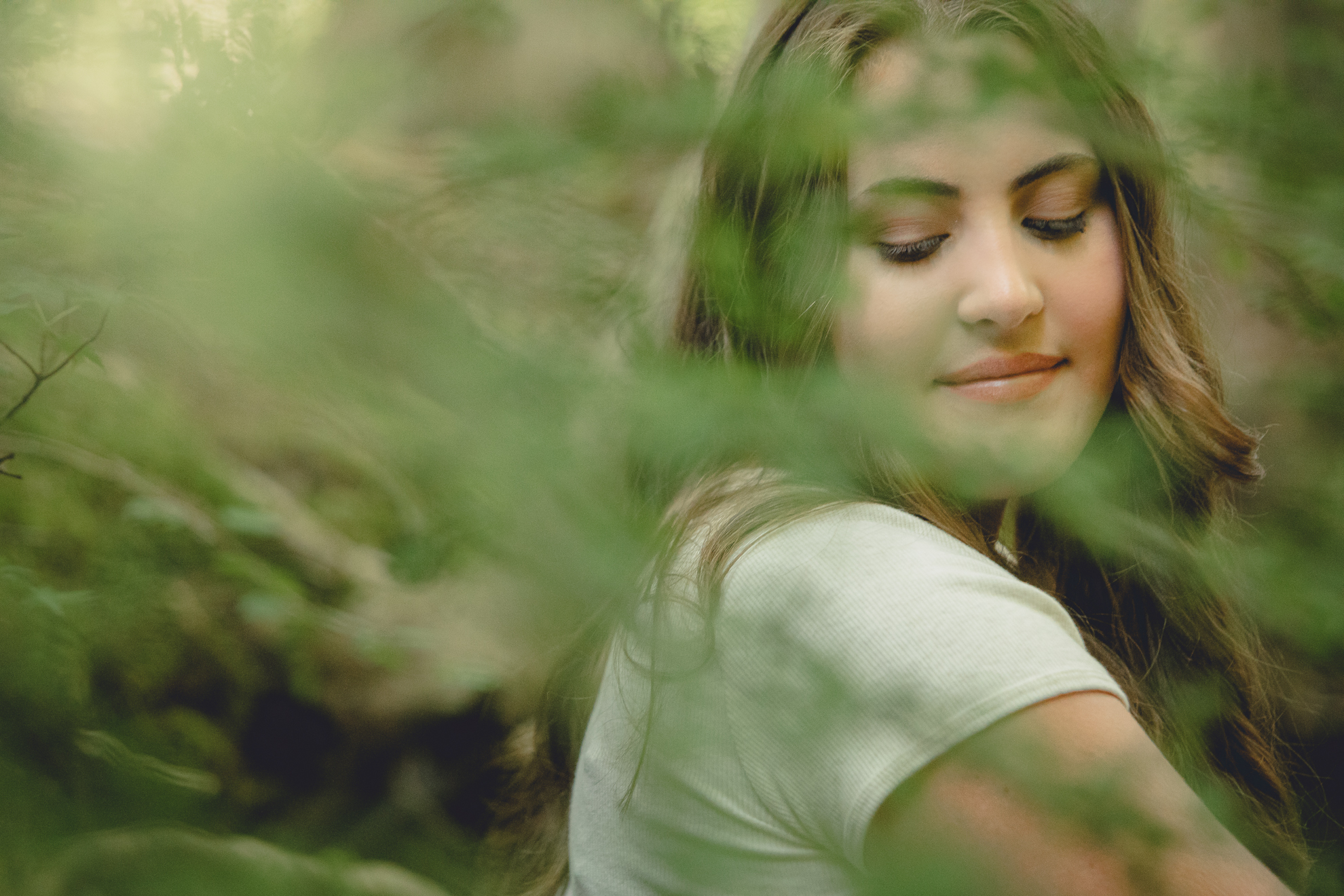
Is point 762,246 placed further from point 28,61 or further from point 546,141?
point 28,61

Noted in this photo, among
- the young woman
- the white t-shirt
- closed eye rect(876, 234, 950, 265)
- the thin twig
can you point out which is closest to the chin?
the young woman

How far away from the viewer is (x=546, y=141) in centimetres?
54

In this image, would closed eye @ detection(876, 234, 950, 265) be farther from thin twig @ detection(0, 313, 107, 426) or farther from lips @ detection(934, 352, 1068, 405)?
thin twig @ detection(0, 313, 107, 426)

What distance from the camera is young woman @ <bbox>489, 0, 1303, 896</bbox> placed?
739 mm

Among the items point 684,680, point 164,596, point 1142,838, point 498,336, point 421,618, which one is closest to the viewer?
point 1142,838

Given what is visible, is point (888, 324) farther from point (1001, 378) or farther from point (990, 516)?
point (990, 516)

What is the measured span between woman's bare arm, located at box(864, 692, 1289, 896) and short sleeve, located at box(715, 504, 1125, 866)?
21 millimetres

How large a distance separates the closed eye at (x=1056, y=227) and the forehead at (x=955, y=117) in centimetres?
8

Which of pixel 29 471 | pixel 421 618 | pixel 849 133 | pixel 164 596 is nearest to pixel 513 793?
pixel 421 618

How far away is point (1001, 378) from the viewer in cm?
112

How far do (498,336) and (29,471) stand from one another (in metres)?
1.90

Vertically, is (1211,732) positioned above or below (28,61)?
below

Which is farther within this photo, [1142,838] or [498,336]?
[498,336]

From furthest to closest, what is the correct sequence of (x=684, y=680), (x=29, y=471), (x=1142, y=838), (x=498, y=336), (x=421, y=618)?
1. (x=421, y=618)
2. (x=29, y=471)
3. (x=684, y=680)
4. (x=498, y=336)
5. (x=1142, y=838)
